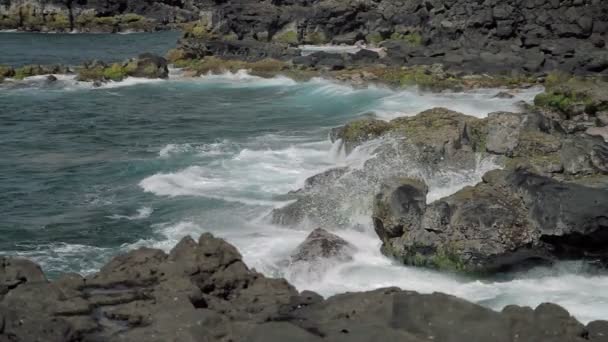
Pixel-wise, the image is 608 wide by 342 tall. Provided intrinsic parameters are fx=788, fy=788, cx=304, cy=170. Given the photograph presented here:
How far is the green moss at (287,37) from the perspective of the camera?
82.6 m

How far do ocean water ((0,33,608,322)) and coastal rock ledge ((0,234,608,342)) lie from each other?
4900 millimetres

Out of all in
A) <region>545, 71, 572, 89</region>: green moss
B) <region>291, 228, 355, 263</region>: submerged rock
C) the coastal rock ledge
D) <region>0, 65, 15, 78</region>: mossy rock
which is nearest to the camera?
the coastal rock ledge

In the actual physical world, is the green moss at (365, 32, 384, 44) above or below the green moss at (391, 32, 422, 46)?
below

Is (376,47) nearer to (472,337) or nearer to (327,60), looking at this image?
(327,60)

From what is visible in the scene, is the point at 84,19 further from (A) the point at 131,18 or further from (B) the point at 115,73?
(B) the point at 115,73

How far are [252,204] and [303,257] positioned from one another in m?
6.13

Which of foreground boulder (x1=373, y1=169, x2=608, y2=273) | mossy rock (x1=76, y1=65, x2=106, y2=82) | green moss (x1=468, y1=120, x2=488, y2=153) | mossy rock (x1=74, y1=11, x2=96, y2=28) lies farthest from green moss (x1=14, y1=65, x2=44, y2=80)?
mossy rock (x1=74, y1=11, x2=96, y2=28)

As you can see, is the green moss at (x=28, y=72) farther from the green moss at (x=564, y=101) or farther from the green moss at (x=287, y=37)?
the green moss at (x=564, y=101)

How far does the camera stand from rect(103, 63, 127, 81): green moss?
58062 mm

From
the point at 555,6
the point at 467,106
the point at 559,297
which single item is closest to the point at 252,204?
the point at 559,297

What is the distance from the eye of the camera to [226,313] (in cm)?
1270

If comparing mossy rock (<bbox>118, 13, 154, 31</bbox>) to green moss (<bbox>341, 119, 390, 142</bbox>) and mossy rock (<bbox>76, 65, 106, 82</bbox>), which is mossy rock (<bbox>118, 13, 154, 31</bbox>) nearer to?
mossy rock (<bbox>76, 65, 106, 82</bbox>)

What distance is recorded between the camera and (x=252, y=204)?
83.0ft

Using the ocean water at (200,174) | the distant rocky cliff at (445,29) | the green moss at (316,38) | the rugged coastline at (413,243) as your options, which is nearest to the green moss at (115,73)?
the ocean water at (200,174)
